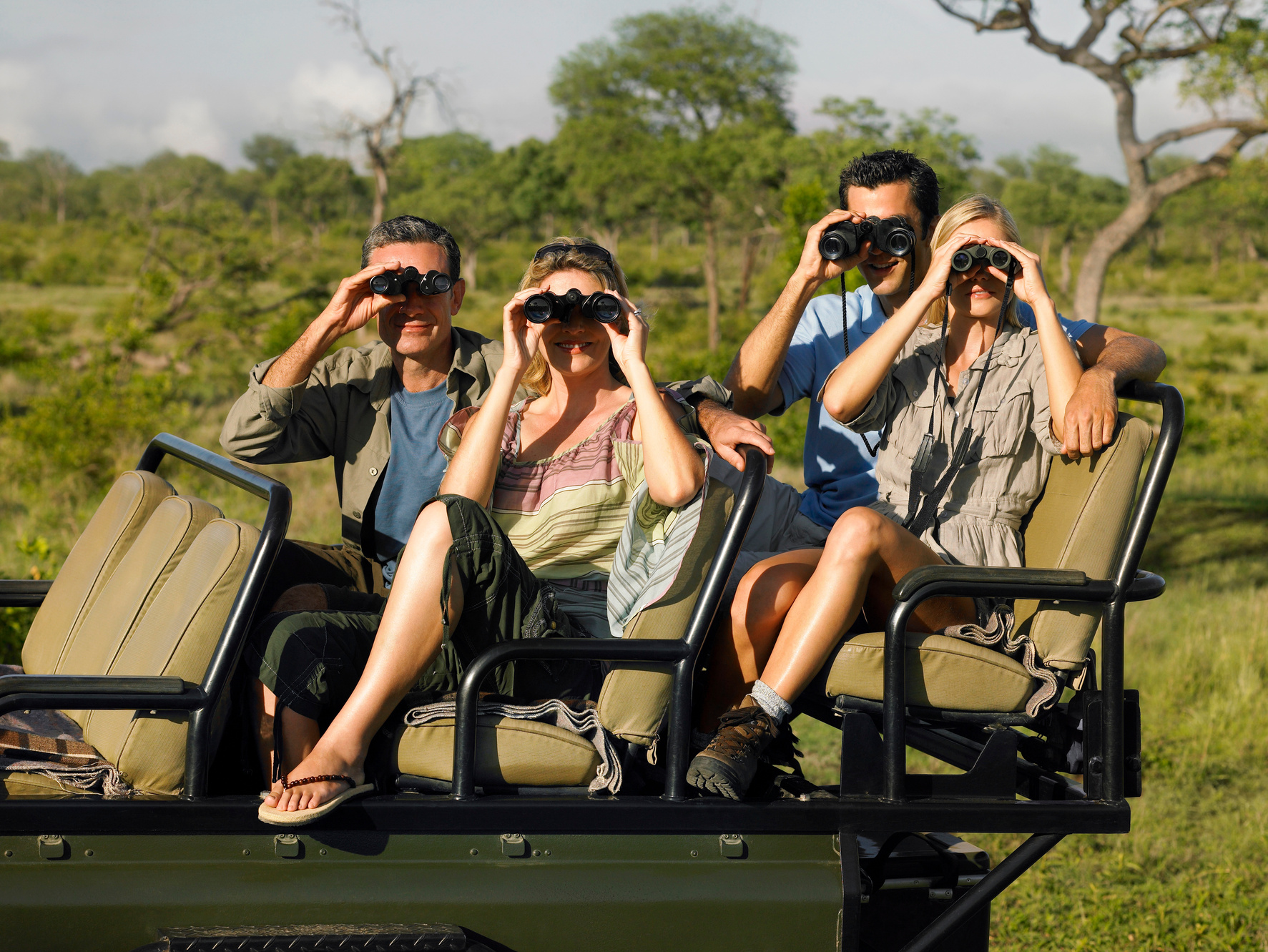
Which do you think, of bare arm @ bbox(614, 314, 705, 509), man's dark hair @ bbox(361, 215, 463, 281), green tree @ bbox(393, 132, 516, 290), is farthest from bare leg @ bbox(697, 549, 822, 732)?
green tree @ bbox(393, 132, 516, 290)

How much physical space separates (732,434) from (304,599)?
1.12 m

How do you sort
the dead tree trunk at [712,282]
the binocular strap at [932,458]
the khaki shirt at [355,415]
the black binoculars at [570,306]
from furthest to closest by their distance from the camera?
the dead tree trunk at [712,282] < the khaki shirt at [355,415] < the binocular strap at [932,458] < the black binoculars at [570,306]

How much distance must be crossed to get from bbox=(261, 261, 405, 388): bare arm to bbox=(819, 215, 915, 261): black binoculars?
3.63ft

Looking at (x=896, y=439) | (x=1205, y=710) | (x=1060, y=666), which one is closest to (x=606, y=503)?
(x=896, y=439)

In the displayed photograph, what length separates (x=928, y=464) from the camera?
2.94m

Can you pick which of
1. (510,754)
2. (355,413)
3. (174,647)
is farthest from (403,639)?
(355,413)

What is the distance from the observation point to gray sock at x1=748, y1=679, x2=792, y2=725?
2389 millimetres

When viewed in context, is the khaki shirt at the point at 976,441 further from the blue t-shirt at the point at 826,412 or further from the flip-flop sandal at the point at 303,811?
the flip-flop sandal at the point at 303,811

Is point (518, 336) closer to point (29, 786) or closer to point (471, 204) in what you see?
point (29, 786)

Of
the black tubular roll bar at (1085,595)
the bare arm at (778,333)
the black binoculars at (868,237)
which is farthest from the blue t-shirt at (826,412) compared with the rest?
the black tubular roll bar at (1085,595)

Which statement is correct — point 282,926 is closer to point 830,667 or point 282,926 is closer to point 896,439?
point 830,667

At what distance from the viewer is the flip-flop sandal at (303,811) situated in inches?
81.5

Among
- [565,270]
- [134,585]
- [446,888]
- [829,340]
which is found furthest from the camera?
[829,340]

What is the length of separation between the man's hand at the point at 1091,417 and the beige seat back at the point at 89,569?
2.18 metres
